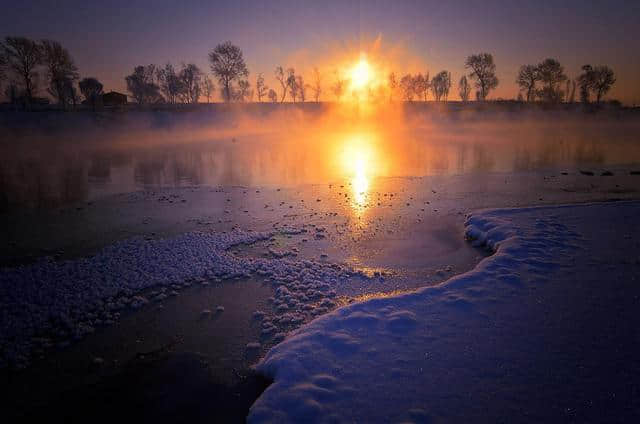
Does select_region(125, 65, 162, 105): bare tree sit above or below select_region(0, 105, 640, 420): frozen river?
above

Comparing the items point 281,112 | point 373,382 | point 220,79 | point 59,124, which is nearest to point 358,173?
point 373,382

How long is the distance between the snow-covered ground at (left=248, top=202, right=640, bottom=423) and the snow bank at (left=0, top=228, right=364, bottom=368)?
0.91m

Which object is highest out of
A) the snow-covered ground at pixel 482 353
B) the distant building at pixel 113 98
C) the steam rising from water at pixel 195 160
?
the distant building at pixel 113 98

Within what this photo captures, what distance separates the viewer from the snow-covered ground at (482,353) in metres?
3.06

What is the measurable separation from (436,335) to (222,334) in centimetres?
277

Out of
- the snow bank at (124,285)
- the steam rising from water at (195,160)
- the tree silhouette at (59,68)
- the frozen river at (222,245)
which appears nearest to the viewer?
the frozen river at (222,245)

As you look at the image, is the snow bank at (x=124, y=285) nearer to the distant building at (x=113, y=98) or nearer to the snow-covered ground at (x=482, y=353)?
the snow-covered ground at (x=482, y=353)

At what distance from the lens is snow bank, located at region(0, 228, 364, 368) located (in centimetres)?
454

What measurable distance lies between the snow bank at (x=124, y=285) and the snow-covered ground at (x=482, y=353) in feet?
2.98

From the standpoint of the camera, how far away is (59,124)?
39.9 meters

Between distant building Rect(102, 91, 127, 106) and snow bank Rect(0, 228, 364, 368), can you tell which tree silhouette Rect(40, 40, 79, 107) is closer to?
distant building Rect(102, 91, 127, 106)

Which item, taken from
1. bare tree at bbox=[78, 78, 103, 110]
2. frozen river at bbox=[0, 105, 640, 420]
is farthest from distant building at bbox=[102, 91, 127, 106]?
frozen river at bbox=[0, 105, 640, 420]

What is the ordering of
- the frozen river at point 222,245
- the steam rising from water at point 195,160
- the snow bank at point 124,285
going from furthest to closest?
the steam rising from water at point 195,160 → the snow bank at point 124,285 → the frozen river at point 222,245

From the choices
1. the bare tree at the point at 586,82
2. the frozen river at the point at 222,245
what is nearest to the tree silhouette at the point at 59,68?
the frozen river at the point at 222,245
